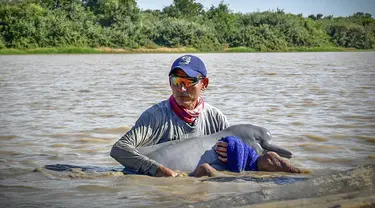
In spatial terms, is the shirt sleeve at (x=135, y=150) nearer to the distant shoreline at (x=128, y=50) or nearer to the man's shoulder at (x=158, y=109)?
the man's shoulder at (x=158, y=109)

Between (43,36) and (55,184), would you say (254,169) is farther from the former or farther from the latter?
(43,36)

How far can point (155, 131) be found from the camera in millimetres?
4602

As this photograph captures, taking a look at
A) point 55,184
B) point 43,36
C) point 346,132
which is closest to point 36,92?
point 346,132

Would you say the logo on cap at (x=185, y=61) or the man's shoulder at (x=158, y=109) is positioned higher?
the logo on cap at (x=185, y=61)

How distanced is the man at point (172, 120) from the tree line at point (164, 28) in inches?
1552

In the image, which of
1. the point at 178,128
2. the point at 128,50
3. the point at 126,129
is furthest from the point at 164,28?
the point at 178,128

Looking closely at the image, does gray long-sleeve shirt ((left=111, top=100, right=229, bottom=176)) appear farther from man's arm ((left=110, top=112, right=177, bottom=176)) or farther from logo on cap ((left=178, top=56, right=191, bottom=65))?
logo on cap ((left=178, top=56, right=191, bottom=65))

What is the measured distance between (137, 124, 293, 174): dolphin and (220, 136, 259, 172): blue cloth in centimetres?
10

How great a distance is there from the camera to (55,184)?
446 cm

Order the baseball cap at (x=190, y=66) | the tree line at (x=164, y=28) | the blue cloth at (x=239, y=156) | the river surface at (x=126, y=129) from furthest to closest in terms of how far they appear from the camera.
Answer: the tree line at (x=164, y=28), the baseball cap at (x=190, y=66), the blue cloth at (x=239, y=156), the river surface at (x=126, y=129)

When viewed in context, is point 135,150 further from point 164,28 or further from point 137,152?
point 164,28

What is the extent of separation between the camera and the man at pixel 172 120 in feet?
14.6

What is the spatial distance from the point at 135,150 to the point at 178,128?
392 millimetres

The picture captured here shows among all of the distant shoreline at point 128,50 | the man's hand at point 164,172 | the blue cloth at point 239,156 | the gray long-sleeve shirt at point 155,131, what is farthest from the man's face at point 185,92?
the distant shoreline at point 128,50
